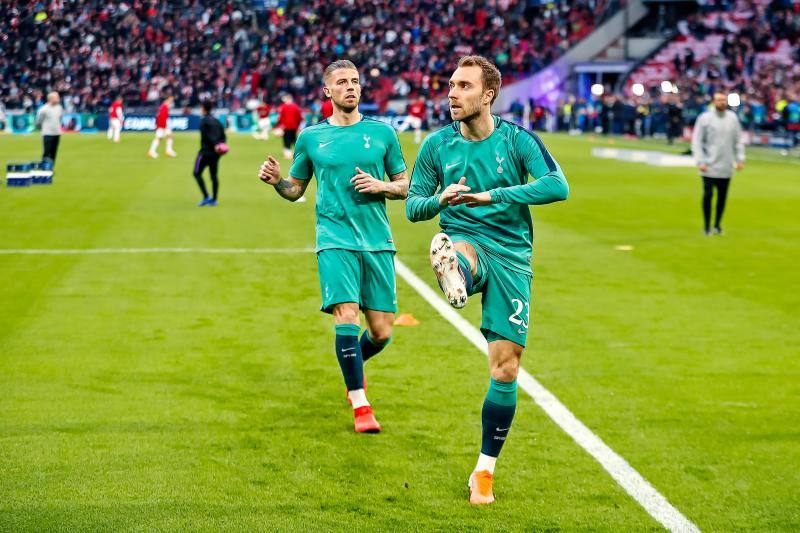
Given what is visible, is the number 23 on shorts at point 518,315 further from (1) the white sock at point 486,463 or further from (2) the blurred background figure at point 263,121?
(2) the blurred background figure at point 263,121

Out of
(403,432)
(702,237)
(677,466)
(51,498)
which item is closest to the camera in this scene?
(51,498)

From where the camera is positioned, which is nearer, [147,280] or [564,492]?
[564,492]

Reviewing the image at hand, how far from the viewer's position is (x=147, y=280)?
1399 cm

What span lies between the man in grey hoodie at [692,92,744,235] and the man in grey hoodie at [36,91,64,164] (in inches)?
722

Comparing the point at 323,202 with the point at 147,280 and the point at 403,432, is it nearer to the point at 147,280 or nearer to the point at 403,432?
the point at 403,432

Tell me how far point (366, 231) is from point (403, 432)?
1.30 meters

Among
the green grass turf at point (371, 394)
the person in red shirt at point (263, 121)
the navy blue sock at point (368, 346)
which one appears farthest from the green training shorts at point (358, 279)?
the person in red shirt at point (263, 121)

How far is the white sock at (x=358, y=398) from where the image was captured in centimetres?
755

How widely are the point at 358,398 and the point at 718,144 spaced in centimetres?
1205

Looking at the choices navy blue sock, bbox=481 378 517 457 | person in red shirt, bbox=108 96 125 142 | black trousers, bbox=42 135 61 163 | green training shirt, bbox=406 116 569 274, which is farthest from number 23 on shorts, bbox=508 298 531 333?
person in red shirt, bbox=108 96 125 142

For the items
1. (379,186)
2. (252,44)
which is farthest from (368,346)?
(252,44)

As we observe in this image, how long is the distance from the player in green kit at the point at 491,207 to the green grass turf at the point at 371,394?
1.70 ft

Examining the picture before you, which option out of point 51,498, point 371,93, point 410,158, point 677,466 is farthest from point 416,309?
point 371,93

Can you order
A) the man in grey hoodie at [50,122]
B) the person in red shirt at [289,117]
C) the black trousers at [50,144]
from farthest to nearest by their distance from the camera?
the person in red shirt at [289,117]
the black trousers at [50,144]
the man in grey hoodie at [50,122]
